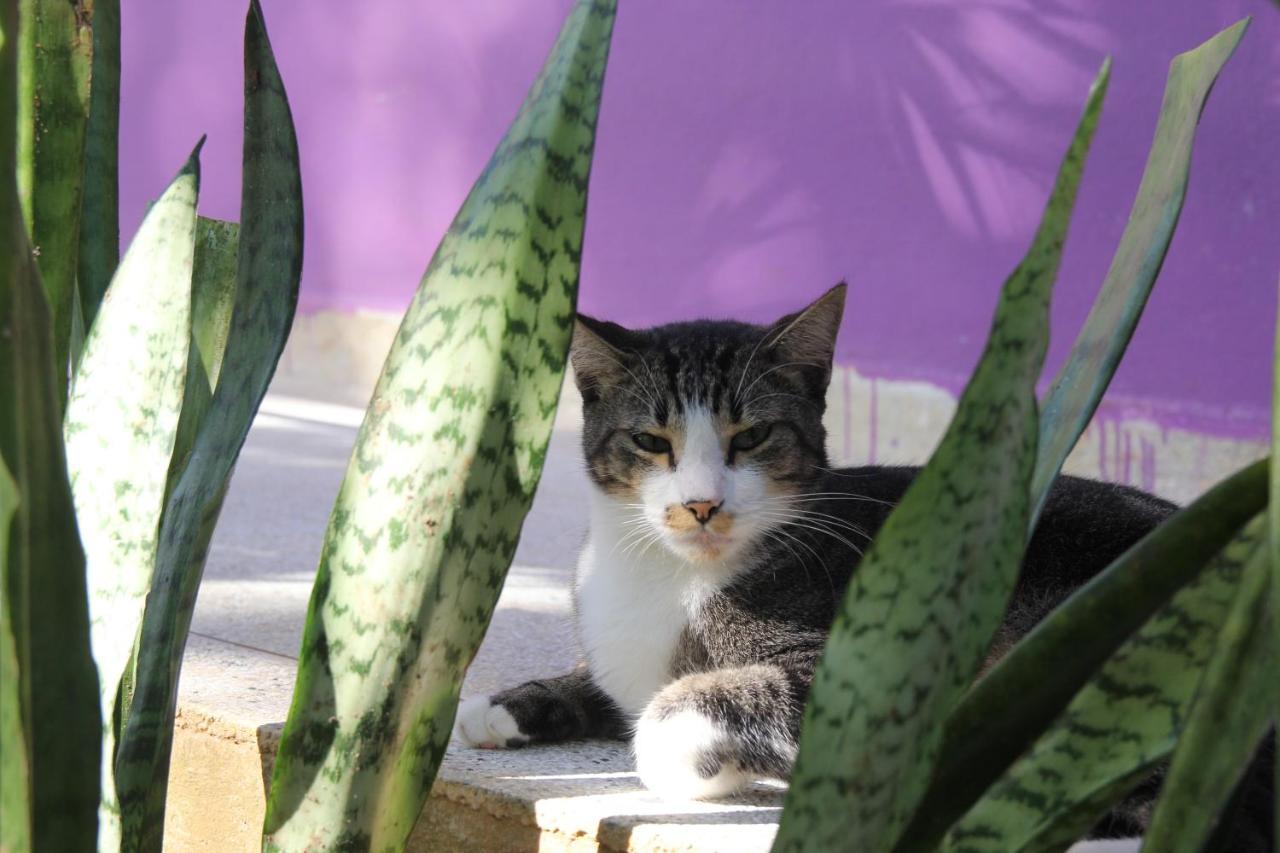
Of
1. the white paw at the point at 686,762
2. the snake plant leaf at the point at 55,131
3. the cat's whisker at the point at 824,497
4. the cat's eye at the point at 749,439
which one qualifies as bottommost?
the white paw at the point at 686,762

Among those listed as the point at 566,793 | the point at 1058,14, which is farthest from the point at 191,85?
the point at 566,793

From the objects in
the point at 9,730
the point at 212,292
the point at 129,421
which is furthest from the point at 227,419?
the point at 9,730

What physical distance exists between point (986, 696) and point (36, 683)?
1.35 ft

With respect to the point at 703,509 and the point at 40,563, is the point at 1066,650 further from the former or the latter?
the point at 703,509

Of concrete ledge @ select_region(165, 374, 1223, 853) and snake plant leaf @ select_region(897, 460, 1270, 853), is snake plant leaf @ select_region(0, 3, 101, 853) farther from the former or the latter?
concrete ledge @ select_region(165, 374, 1223, 853)

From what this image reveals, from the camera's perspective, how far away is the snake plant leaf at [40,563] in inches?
20.3

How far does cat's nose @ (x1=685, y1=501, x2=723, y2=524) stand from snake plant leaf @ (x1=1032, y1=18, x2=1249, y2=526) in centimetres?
68

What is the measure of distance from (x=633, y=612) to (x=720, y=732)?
0.31 m

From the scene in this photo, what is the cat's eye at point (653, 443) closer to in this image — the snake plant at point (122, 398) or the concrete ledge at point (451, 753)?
the concrete ledge at point (451, 753)

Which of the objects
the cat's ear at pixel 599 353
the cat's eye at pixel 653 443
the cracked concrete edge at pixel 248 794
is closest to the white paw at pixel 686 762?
the cracked concrete edge at pixel 248 794

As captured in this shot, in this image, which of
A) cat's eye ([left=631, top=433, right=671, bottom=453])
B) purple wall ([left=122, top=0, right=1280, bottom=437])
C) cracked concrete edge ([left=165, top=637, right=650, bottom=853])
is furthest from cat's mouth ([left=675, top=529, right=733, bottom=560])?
purple wall ([left=122, top=0, right=1280, bottom=437])

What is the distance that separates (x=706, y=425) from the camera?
1.59 metres

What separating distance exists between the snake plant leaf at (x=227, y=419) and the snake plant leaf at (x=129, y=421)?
0.07ft

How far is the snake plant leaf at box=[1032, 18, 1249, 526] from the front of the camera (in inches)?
30.0
